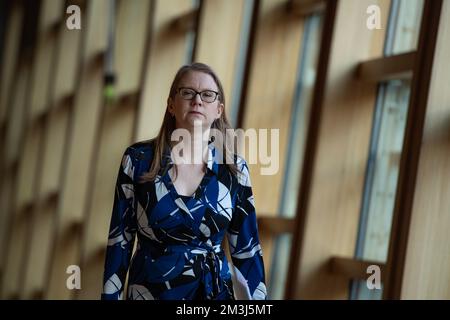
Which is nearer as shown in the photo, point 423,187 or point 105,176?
point 423,187

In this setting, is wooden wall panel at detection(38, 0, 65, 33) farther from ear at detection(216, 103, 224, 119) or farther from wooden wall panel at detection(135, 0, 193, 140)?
ear at detection(216, 103, 224, 119)

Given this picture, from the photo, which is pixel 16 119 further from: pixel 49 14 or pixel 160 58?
pixel 160 58

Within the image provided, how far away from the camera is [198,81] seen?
1981 mm

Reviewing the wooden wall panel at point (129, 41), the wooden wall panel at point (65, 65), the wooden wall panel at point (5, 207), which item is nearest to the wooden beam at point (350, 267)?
the wooden wall panel at point (129, 41)

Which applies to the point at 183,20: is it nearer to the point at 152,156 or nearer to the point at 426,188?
the point at 426,188

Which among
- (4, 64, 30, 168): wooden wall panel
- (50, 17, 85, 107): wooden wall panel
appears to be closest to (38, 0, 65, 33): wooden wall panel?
(50, 17, 85, 107): wooden wall panel

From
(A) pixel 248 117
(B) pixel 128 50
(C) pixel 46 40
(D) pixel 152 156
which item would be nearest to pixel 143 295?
(D) pixel 152 156

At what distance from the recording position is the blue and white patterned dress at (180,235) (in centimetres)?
207

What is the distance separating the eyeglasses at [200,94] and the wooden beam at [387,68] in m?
2.44

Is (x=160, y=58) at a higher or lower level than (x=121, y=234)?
higher

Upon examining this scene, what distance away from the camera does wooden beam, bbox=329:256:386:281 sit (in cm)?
447

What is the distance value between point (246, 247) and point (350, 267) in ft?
8.56

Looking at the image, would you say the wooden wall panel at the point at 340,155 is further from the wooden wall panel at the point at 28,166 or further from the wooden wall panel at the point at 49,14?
the wooden wall panel at the point at 28,166

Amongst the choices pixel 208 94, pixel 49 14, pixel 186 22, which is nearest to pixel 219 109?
pixel 208 94
